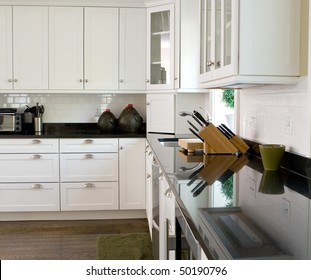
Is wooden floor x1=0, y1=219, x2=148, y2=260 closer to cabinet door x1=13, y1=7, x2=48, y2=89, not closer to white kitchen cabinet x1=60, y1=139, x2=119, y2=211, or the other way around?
white kitchen cabinet x1=60, y1=139, x2=119, y2=211

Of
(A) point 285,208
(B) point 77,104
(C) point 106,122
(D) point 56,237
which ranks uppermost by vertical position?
(B) point 77,104

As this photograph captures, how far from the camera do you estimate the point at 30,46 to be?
408cm

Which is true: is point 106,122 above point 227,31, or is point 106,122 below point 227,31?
below

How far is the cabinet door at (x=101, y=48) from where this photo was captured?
13.5 ft

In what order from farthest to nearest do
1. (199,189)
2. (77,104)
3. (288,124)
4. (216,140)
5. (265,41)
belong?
(77,104) < (216,140) < (288,124) < (265,41) < (199,189)

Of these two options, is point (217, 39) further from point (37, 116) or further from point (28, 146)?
point (37, 116)

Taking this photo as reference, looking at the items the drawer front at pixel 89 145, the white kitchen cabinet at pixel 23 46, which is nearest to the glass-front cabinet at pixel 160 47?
the drawer front at pixel 89 145

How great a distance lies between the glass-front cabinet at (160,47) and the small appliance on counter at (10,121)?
1.38m

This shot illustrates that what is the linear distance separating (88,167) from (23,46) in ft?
4.55

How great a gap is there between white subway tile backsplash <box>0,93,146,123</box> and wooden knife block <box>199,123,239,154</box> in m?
2.19

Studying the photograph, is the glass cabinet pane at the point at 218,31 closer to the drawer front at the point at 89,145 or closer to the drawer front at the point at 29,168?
the drawer front at the point at 89,145

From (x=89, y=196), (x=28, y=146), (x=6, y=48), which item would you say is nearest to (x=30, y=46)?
(x=6, y=48)
